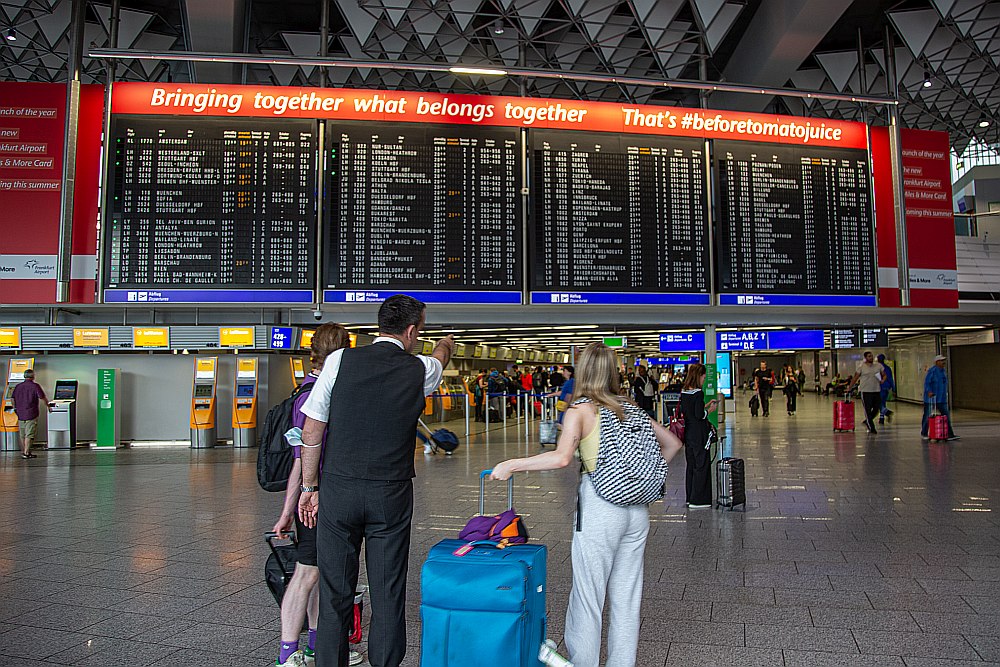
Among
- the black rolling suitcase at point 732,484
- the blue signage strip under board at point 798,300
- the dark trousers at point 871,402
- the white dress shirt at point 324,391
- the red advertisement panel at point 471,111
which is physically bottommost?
the black rolling suitcase at point 732,484

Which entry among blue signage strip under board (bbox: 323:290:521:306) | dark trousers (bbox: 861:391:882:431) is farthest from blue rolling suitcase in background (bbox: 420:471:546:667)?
dark trousers (bbox: 861:391:882:431)

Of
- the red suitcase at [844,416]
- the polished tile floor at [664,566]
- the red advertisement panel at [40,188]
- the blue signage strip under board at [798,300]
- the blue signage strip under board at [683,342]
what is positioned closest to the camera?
the polished tile floor at [664,566]

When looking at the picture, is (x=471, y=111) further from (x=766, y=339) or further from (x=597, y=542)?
(x=766, y=339)

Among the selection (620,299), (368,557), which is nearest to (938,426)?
(620,299)

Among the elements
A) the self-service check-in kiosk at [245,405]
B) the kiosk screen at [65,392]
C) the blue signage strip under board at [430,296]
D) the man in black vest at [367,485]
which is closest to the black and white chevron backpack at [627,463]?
the man in black vest at [367,485]

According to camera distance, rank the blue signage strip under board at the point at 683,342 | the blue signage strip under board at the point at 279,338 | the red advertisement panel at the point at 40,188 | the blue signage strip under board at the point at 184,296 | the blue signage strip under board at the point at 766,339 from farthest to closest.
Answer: the blue signage strip under board at the point at 766,339 < the blue signage strip under board at the point at 683,342 < the blue signage strip under board at the point at 279,338 < the red advertisement panel at the point at 40,188 < the blue signage strip under board at the point at 184,296

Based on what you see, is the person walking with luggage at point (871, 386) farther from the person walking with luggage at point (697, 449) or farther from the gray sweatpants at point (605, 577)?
the gray sweatpants at point (605, 577)

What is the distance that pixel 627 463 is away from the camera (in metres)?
3.10

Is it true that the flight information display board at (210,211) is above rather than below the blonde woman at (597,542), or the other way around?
above

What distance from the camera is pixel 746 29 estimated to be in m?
13.6

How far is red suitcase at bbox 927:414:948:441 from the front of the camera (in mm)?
14266

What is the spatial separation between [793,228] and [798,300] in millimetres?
1017

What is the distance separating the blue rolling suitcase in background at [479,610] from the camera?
2.89 meters

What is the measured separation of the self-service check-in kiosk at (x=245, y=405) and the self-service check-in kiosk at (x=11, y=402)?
13.5 ft
